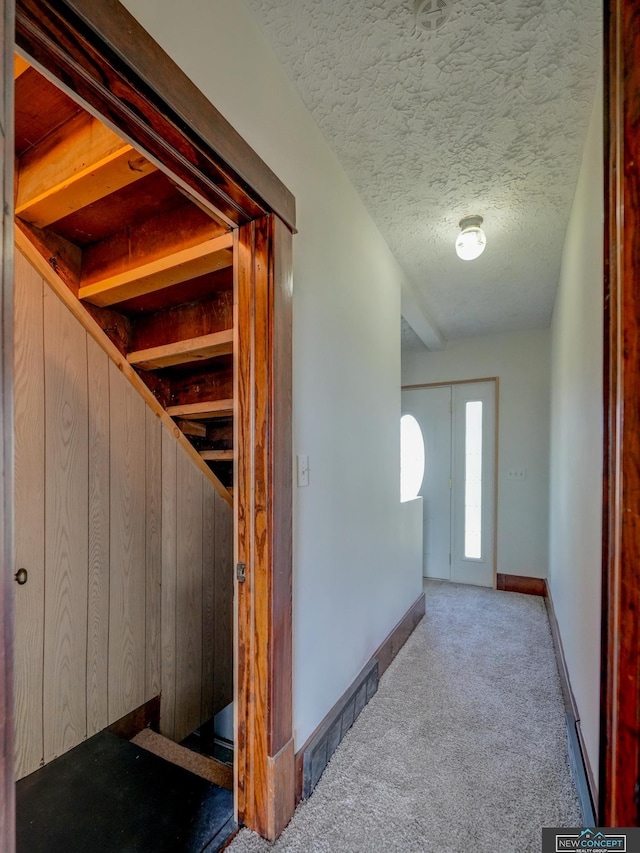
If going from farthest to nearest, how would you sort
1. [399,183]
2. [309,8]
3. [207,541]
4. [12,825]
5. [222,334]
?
[207,541] → [399,183] → [222,334] → [309,8] → [12,825]

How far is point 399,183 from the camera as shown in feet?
6.23

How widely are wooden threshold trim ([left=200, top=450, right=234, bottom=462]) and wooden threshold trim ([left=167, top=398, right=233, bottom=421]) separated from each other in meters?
0.20

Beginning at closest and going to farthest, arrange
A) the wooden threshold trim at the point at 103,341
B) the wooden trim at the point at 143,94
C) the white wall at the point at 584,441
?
1. the wooden trim at the point at 143,94
2. the white wall at the point at 584,441
3. the wooden threshold trim at the point at 103,341

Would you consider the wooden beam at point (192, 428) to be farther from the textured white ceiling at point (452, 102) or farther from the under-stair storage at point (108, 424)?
the textured white ceiling at point (452, 102)

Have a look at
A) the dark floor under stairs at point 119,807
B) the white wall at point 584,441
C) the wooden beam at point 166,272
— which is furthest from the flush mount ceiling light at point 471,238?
the dark floor under stairs at point 119,807

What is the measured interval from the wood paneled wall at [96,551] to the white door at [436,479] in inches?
102

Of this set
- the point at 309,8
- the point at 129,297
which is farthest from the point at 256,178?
the point at 129,297

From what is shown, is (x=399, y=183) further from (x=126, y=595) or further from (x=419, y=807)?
(x=419, y=807)

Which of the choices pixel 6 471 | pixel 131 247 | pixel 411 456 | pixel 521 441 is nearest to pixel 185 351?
pixel 131 247

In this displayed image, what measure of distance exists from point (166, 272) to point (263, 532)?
1.07m

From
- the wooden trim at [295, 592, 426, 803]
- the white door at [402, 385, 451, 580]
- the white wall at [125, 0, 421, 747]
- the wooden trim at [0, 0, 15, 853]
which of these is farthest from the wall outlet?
the wooden trim at [0, 0, 15, 853]

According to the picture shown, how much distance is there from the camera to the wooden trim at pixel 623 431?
1.96ft

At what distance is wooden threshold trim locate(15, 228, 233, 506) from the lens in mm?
1587

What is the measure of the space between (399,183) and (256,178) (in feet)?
3.27
